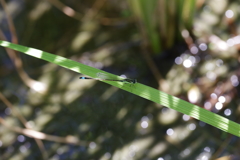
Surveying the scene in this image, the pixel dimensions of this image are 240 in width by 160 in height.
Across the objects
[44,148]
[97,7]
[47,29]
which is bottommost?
[44,148]

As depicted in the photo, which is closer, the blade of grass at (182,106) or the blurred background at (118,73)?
the blade of grass at (182,106)

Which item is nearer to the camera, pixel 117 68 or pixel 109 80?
pixel 109 80

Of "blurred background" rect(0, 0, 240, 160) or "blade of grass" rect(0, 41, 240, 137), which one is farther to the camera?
"blurred background" rect(0, 0, 240, 160)

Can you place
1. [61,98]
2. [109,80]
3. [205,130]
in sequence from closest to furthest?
[109,80], [205,130], [61,98]

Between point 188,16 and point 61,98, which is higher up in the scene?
point 188,16

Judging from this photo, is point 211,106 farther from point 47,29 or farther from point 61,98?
point 47,29

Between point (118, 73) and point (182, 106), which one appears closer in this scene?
point (182, 106)

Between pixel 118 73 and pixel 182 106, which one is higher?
pixel 182 106

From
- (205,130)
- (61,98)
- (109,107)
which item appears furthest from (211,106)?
(61,98)
